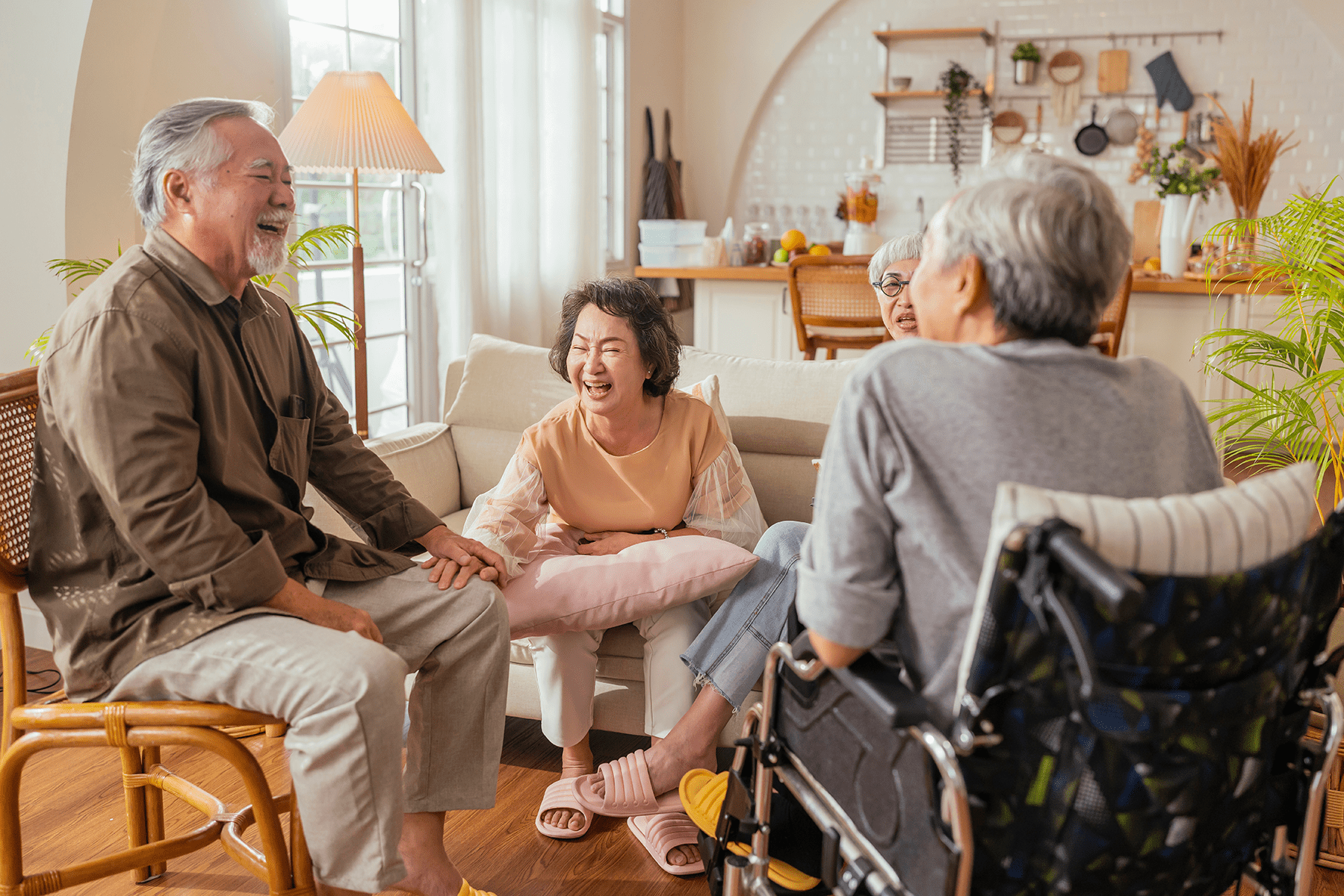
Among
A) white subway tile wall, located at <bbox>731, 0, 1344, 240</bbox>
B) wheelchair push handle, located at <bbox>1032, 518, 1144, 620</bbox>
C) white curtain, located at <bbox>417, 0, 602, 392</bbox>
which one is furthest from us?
white subway tile wall, located at <bbox>731, 0, 1344, 240</bbox>

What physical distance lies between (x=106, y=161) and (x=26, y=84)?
250mm

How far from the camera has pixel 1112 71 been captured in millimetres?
5852

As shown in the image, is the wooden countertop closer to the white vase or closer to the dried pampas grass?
the white vase

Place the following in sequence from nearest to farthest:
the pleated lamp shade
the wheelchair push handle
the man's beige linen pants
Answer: the wheelchair push handle < the man's beige linen pants < the pleated lamp shade

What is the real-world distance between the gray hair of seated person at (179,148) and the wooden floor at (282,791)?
112 centimetres

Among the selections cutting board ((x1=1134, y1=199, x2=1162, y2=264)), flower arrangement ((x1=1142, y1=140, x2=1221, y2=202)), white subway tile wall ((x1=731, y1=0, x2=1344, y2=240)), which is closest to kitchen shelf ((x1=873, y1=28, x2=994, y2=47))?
white subway tile wall ((x1=731, y1=0, x2=1344, y2=240))

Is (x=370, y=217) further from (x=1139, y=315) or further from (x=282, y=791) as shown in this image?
(x=1139, y=315)

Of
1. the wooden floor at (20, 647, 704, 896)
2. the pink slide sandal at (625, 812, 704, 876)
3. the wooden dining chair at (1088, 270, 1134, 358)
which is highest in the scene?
the wooden dining chair at (1088, 270, 1134, 358)

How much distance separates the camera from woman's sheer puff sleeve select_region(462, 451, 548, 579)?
78.3 inches

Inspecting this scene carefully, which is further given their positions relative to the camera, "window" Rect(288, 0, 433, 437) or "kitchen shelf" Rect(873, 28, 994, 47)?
"kitchen shelf" Rect(873, 28, 994, 47)

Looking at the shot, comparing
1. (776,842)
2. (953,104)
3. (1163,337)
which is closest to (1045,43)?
(953,104)

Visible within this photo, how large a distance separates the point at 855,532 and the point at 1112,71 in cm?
575

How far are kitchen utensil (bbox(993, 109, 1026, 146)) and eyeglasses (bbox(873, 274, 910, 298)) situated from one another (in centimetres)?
449

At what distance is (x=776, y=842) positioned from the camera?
157 centimetres
